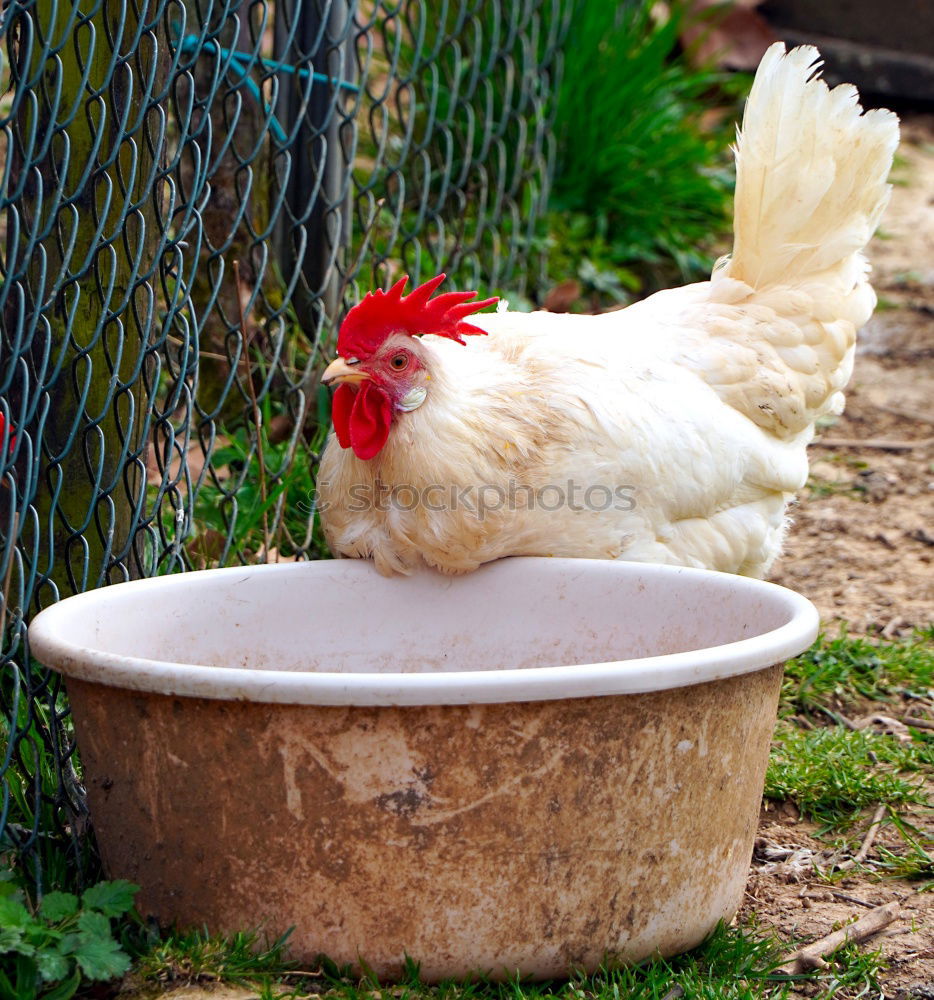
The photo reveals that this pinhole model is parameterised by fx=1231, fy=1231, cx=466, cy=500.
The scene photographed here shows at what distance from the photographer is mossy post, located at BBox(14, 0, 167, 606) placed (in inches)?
97.0

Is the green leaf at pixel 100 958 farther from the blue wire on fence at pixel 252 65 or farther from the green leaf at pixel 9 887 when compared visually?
the blue wire on fence at pixel 252 65

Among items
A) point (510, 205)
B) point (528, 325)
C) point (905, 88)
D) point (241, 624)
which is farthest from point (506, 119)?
point (905, 88)

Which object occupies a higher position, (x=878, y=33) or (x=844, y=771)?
(x=878, y=33)

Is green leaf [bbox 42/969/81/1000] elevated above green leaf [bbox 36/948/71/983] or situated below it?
below

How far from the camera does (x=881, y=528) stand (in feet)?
14.4

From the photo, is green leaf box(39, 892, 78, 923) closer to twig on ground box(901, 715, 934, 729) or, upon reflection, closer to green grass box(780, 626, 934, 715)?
green grass box(780, 626, 934, 715)

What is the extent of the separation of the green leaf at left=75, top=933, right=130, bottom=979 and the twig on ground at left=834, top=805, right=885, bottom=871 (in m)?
1.45

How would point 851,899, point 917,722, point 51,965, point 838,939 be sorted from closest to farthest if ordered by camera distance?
point 51,965, point 838,939, point 851,899, point 917,722

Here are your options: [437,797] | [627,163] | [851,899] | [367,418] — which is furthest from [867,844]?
[627,163]

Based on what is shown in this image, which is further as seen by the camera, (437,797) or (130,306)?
(130,306)

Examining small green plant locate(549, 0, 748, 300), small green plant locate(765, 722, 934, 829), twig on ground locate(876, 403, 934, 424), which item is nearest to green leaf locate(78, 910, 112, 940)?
small green plant locate(765, 722, 934, 829)

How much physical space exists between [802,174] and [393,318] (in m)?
1.32

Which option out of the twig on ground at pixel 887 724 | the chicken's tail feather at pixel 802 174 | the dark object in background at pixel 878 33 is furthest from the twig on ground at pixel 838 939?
the dark object in background at pixel 878 33

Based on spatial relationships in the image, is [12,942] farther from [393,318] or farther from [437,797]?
[393,318]
